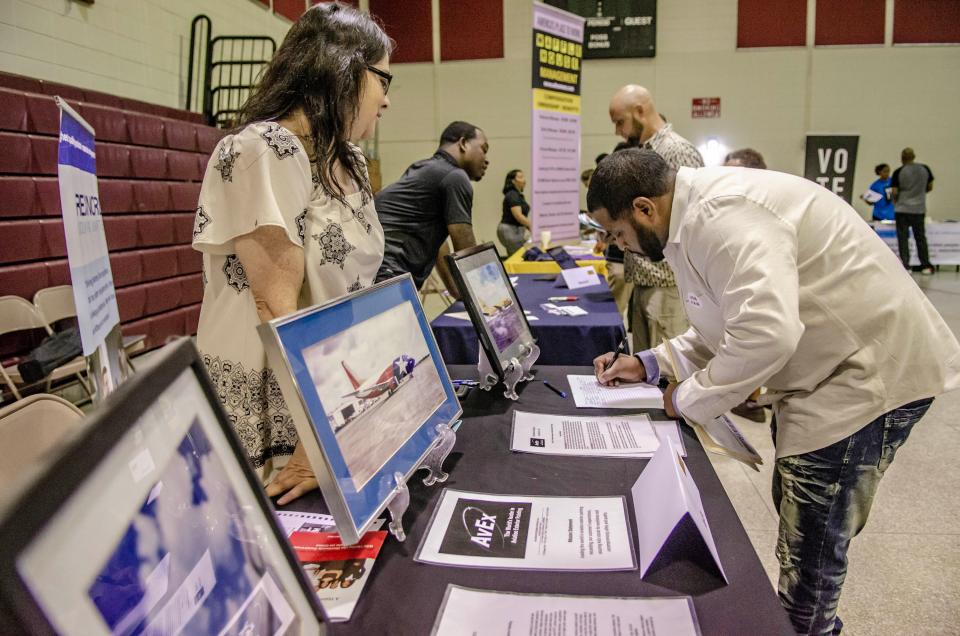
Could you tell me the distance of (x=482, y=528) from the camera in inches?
32.7

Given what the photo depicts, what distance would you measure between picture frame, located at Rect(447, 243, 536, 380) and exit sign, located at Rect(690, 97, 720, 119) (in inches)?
320

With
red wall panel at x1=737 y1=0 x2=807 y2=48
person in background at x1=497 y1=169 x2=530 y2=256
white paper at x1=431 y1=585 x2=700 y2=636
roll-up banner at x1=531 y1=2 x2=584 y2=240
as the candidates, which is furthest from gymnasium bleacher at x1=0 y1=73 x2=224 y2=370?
red wall panel at x1=737 y1=0 x2=807 y2=48

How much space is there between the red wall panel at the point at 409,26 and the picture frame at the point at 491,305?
320 inches

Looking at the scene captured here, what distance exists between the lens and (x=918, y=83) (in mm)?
8406

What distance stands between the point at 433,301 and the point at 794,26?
6.45m

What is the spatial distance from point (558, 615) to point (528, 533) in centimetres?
17

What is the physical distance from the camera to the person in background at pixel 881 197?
8.24 metres

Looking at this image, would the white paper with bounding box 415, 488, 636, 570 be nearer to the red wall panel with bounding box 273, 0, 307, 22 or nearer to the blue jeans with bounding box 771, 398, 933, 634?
the blue jeans with bounding box 771, 398, 933, 634

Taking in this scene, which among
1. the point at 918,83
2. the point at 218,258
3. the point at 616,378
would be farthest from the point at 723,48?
the point at 218,258

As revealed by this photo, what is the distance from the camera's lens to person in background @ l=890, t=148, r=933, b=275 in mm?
7594

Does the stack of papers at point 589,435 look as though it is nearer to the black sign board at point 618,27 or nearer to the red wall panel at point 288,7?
the red wall panel at point 288,7

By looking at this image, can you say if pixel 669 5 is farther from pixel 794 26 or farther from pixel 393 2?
pixel 393 2

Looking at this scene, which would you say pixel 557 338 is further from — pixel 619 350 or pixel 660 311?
pixel 660 311

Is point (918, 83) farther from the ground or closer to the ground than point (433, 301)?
farther from the ground
